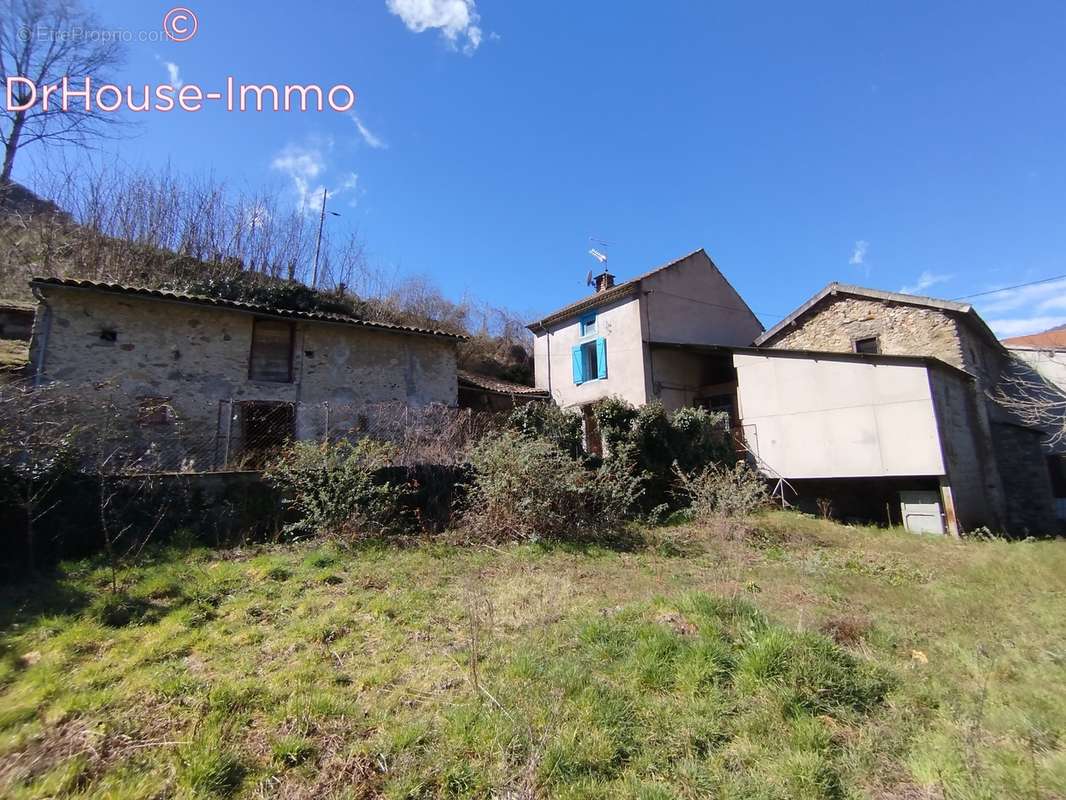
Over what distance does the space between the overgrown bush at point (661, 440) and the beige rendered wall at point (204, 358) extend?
15.8ft

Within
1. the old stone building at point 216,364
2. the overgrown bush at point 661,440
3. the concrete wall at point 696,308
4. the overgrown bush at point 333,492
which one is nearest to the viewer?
the overgrown bush at point 333,492

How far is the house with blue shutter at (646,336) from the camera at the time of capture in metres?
15.1

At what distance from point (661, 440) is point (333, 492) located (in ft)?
25.6

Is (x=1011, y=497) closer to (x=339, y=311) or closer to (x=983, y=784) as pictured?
(x=983, y=784)

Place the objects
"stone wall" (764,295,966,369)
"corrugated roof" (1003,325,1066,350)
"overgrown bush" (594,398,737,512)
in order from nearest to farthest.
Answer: "overgrown bush" (594,398,737,512)
"stone wall" (764,295,966,369)
"corrugated roof" (1003,325,1066,350)

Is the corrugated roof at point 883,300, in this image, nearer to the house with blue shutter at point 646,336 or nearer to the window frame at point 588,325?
the house with blue shutter at point 646,336

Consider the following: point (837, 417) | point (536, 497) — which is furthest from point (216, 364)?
point (837, 417)

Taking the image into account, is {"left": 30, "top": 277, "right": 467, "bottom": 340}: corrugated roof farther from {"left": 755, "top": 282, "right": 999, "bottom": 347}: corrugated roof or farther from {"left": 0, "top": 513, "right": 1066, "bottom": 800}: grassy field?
{"left": 755, "top": 282, "right": 999, "bottom": 347}: corrugated roof

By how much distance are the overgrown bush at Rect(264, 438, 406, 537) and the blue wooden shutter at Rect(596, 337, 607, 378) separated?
33.0ft

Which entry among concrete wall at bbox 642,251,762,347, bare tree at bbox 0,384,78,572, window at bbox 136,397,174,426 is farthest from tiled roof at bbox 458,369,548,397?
bare tree at bbox 0,384,78,572

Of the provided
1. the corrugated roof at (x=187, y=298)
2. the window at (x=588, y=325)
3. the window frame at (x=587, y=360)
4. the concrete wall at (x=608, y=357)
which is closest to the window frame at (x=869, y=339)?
the concrete wall at (x=608, y=357)

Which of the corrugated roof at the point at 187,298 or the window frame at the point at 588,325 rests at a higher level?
the window frame at the point at 588,325

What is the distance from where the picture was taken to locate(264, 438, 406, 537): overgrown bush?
6.72 metres

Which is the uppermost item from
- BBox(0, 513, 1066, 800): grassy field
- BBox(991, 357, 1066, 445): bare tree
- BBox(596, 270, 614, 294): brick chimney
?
BBox(596, 270, 614, 294): brick chimney
